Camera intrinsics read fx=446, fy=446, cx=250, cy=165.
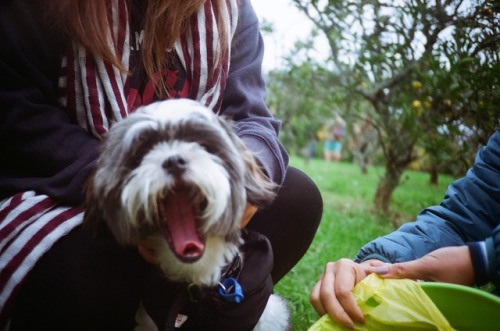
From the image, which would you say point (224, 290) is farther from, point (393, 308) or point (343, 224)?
point (343, 224)

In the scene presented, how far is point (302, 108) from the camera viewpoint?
5.87 metres

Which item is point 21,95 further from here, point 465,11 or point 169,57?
point 465,11

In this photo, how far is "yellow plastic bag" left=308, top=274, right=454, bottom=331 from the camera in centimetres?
137

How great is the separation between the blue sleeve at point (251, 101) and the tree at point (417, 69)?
905 mm

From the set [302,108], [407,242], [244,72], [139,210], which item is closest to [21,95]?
[139,210]

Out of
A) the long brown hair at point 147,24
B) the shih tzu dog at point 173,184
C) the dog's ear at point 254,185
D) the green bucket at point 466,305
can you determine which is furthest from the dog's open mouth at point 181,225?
the green bucket at point 466,305

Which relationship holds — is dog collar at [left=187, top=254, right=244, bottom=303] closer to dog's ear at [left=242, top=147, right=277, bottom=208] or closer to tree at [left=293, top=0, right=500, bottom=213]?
dog's ear at [left=242, top=147, right=277, bottom=208]

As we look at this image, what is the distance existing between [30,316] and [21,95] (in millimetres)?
765

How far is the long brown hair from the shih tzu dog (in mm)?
335

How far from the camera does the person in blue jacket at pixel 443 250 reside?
1.40 metres

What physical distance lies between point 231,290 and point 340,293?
16.1 inches

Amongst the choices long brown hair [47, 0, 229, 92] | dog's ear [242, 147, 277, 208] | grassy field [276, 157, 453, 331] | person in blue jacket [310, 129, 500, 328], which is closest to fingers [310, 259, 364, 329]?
person in blue jacket [310, 129, 500, 328]

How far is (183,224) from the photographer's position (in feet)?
4.43

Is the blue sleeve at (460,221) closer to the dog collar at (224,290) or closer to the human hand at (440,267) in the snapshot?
the human hand at (440,267)
